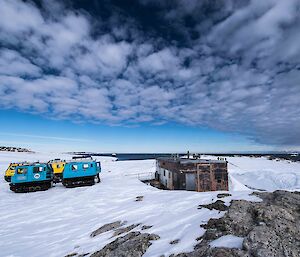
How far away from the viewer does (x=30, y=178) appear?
2117 cm

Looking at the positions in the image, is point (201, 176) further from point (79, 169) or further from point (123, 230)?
point (123, 230)

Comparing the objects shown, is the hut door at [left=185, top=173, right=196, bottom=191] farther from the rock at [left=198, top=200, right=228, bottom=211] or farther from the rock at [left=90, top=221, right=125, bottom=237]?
the rock at [left=90, top=221, right=125, bottom=237]

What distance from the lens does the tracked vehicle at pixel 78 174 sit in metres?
22.4

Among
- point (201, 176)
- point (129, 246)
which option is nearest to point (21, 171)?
point (201, 176)

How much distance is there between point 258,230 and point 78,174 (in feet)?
66.5

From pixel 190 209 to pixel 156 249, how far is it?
3795 mm

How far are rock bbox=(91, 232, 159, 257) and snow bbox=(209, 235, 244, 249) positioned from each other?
1.98 meters

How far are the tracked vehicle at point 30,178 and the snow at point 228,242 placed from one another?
20805 millimetres

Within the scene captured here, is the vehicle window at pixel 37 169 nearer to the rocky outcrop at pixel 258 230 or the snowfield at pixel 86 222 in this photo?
the snowfield at pixel 86 222

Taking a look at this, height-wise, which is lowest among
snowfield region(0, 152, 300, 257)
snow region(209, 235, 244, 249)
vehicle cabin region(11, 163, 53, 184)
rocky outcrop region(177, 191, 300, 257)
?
snowfield region(0, 152, 300, 257)

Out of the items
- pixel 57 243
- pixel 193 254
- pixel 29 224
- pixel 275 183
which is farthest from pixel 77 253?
pixel 275 183

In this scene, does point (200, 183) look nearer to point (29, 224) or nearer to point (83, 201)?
point (83, 201)

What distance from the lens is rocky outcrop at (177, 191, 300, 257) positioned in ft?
15.9

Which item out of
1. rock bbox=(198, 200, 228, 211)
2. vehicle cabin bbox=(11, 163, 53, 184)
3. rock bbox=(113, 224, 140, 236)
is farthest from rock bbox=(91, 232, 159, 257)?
vehicle cabin bbox=(11, 163, 53, 184)
